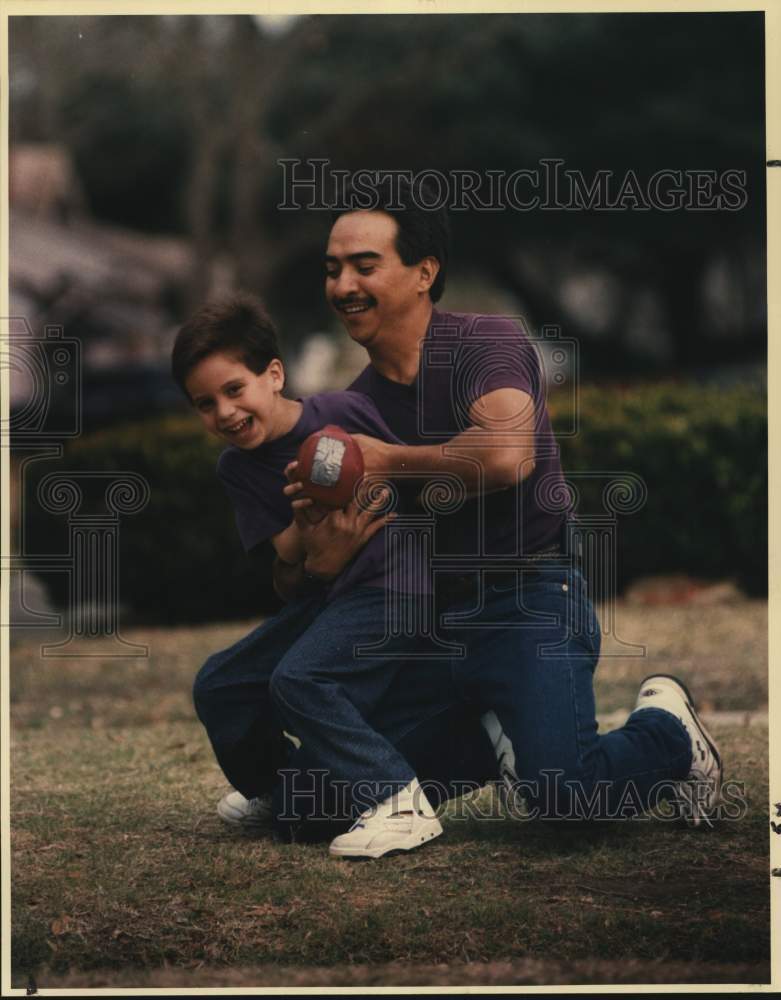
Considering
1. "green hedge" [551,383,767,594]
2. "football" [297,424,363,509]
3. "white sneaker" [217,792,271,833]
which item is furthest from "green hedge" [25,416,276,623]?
"football" [297,424,363,509]

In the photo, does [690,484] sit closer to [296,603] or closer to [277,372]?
[296,603]

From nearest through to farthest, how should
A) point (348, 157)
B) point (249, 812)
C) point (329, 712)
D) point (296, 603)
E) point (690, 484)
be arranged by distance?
point (329, 712)
point (296, 603)
point (249, 812)
point (690, 484)
point (348, 157)

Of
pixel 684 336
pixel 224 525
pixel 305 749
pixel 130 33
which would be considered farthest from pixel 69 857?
pixel 684 336

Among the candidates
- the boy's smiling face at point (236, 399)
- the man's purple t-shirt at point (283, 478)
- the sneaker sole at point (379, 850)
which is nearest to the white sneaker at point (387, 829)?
the sneaker sole at point (379, 850)

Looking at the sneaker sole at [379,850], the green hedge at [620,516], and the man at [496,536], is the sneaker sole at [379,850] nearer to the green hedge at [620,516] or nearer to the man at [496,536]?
the man at [496,536]

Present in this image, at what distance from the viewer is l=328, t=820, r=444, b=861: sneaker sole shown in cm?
355

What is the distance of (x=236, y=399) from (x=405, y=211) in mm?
663

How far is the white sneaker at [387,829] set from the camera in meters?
3.54

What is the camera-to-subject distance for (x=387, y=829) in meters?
3.54

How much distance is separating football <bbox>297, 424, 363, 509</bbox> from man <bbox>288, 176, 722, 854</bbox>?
0.43 ft

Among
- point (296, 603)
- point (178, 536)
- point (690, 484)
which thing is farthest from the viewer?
point (178, 536)

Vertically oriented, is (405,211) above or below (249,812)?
above

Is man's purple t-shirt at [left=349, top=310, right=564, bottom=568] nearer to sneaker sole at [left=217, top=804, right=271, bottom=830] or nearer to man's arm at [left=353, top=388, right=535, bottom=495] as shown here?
man's arm at [left=353, top=388, right=535, bottom=495]

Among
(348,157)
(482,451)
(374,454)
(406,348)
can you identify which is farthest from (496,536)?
(348,157)
